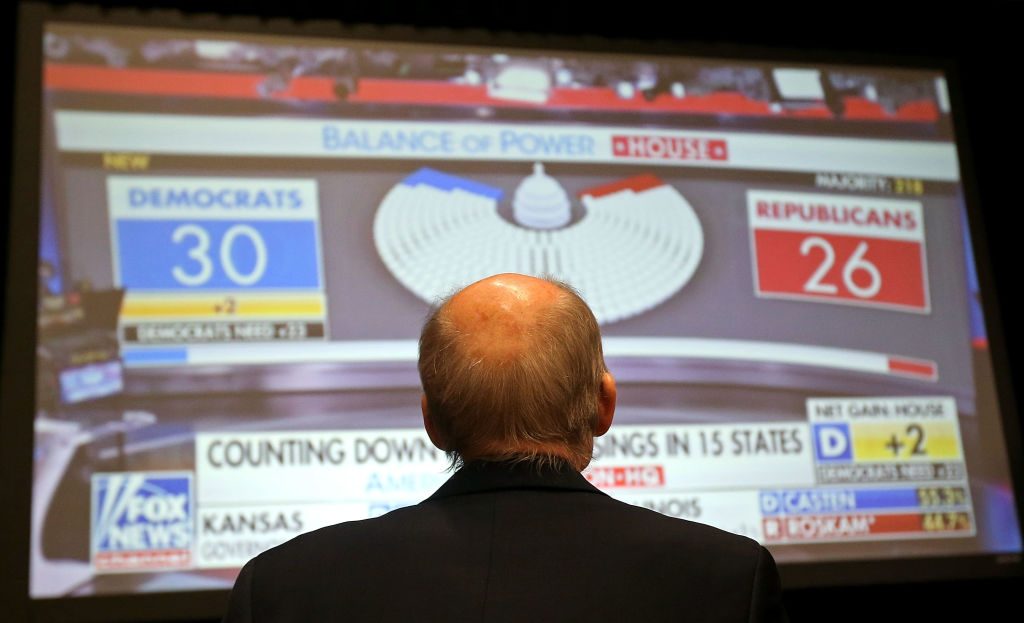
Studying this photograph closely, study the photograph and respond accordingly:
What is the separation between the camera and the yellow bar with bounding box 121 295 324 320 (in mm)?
2459

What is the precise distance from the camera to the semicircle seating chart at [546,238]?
8.71 feet

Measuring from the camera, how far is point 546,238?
2727mm

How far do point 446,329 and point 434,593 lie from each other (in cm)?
30

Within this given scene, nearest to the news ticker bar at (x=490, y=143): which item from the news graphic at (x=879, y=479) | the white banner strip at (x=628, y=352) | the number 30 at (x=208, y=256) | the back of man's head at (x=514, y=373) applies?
the number 30 at (x=208, y=256)

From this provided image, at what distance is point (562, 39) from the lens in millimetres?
2889

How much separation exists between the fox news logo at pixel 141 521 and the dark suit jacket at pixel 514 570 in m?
1.30

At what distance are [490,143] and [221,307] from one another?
2.52ft

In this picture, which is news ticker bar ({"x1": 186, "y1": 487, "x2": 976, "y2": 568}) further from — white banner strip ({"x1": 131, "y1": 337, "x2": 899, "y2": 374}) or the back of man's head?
the back of man's head

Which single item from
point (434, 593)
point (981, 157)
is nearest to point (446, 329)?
point (434, 593)

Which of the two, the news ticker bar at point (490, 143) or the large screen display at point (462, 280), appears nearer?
the large screen display at point (462, 280)

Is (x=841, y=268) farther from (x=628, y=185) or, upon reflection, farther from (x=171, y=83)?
(x=171, y=83)

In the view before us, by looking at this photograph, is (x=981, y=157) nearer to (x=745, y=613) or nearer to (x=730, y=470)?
(x=730, y=470)

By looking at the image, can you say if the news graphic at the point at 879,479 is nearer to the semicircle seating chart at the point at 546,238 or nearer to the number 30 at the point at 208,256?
the semicircle seating chart at the point at 546,238

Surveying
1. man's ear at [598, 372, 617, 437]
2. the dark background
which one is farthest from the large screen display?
man's ear at [598, 372, 617, 437]
